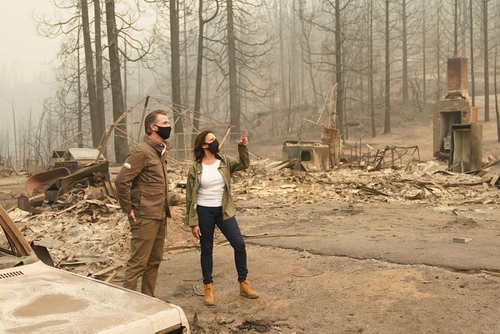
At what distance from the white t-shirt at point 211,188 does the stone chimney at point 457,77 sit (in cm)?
2443

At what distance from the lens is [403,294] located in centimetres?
598

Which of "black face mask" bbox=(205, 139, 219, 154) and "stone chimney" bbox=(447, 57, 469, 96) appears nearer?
"black face mask" bbox=(205, 139, 219, 154)

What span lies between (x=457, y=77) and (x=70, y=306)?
27723 millimetres

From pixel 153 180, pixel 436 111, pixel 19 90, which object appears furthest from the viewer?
pixel 19 90

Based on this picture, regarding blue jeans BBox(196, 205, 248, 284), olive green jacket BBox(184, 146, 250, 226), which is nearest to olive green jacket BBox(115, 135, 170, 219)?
olive green jacket BBox(184, 146, 250, 226)

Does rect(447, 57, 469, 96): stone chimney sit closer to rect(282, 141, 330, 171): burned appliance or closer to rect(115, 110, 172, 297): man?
rect(282, 141, 330, 171): burned appliance

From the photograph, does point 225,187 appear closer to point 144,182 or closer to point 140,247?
point 144,182

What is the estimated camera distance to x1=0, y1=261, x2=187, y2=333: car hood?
111 inches

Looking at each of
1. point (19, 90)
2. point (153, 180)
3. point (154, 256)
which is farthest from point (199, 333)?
point (19, 90)

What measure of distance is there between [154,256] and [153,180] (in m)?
0.82

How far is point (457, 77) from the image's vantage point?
27.7m

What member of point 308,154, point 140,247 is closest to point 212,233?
point 140,247

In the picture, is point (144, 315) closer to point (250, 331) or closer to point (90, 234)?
point (250, 331)

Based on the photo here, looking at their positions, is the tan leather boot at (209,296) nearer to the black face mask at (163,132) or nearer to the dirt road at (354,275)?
the dirt road at (354,275)
